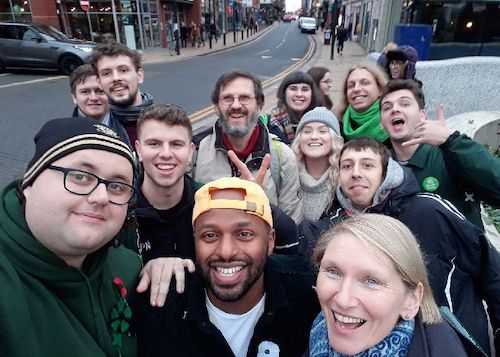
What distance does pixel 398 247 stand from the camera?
1.58 m

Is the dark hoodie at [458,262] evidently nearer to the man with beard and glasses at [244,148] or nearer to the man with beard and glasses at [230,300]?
the man with beard and glasses at [230,300]

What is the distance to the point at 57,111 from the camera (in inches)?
390

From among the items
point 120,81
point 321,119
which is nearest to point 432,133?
point 321,119

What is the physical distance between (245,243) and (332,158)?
1418 mm

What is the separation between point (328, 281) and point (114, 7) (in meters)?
25.8

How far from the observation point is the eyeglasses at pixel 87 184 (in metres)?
1.48

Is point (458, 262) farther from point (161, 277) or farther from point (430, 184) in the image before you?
point (161, 277)

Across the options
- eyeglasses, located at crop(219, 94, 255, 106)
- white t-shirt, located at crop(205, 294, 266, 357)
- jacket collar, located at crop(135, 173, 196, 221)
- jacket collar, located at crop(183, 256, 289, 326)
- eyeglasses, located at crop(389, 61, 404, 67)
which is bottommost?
white t-shirt, located at crop(205, 294, 266, 357)

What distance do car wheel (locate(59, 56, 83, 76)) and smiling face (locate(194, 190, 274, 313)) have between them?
15.4 m

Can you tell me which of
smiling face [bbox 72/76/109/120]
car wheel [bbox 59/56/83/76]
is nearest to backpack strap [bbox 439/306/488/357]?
smiling face [bbox 72/76/109/120]

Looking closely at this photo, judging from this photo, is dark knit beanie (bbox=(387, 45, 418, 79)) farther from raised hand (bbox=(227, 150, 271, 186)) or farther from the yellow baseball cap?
the yellow baseball cap

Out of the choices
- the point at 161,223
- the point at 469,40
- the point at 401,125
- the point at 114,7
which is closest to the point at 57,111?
the point at 161,223

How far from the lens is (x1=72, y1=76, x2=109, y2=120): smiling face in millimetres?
3807

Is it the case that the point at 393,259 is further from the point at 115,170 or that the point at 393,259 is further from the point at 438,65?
the point at 438,65
